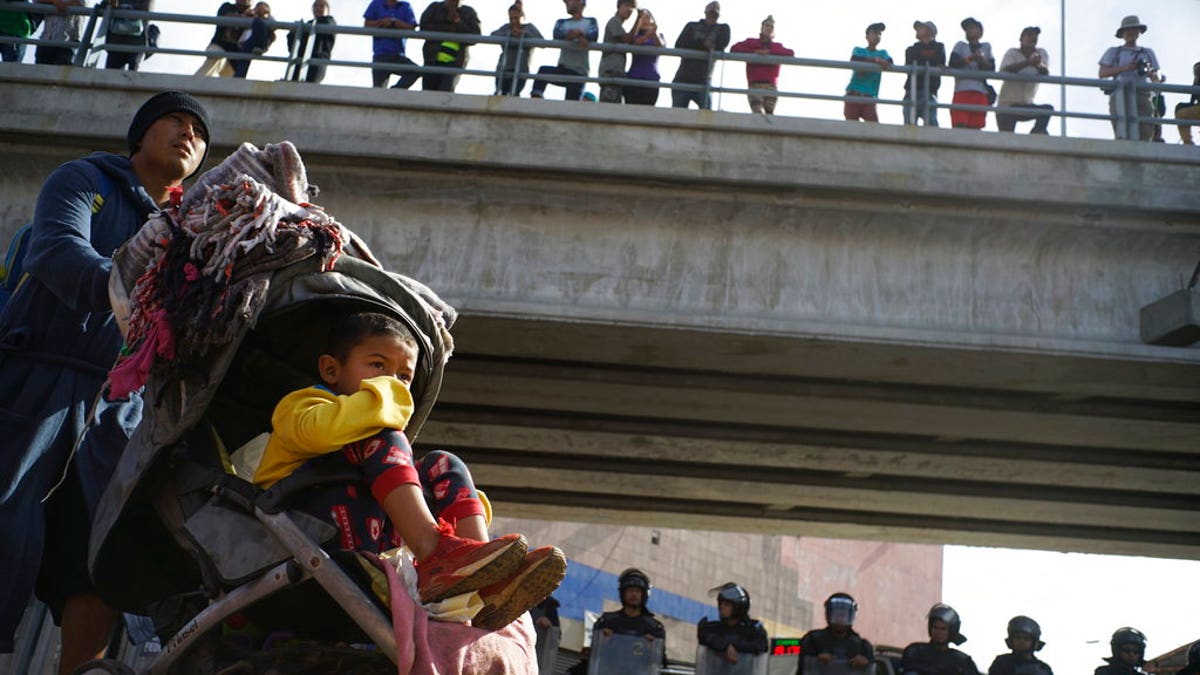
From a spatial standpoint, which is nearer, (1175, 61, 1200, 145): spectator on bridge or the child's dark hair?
the child's dark hair

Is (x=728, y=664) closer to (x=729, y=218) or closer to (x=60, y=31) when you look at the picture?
(x=729, y=218)

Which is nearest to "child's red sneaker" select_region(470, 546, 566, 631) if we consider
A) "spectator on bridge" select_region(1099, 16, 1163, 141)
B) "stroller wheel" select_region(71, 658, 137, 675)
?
"stroller wheel" select_region(71, 658, 137, 675)

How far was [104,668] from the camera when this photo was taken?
3592 mm

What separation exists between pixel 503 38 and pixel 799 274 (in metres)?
4.08

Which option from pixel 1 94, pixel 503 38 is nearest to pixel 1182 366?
pixel 503 38

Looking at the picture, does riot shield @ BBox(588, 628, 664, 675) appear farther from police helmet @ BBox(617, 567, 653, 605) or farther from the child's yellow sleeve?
the child's yellow sleeve

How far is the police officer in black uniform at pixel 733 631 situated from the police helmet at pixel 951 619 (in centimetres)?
190

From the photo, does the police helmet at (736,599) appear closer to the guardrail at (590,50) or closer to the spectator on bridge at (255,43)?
the guardrail at (590,50)

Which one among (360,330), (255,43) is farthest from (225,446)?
(255,43)

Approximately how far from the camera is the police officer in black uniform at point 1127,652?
13.6 metres

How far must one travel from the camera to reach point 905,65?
14.3 m

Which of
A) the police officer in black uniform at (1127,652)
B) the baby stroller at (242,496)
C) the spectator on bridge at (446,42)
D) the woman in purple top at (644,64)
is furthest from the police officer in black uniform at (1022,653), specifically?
the baby stroller at (242,496)

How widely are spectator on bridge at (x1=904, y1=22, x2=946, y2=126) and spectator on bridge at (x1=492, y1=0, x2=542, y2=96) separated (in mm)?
4103

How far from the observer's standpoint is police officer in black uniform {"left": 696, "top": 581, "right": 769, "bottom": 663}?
13.6 m
